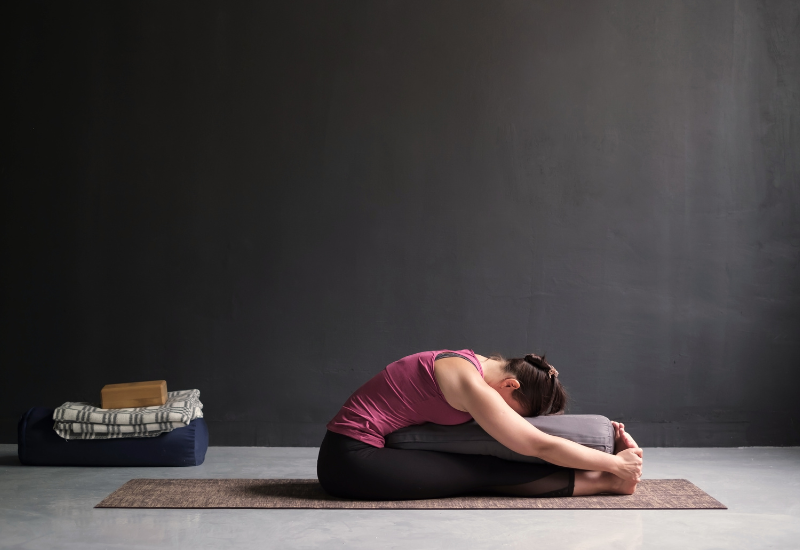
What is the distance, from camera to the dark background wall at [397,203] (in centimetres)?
396

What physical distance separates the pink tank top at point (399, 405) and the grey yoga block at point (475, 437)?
0.03 meters

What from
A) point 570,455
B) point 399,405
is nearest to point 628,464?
point 570,455

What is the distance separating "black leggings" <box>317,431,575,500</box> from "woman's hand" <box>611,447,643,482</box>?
169mm

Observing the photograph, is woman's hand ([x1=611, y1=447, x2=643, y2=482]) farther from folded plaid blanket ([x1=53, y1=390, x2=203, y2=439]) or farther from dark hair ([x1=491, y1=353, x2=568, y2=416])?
folded plaid blanket ([x1=53, y1=390, x2=203, y2=439])

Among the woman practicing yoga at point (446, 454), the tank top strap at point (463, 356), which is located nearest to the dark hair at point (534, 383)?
the woman practicing yoga at point (446, 454)

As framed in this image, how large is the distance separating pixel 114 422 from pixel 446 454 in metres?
1.64

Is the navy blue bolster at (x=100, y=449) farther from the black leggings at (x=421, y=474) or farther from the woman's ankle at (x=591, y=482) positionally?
the woman's ankle at (x=591, y=482)

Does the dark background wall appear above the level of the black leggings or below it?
above

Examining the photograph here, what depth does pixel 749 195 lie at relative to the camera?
4.00 metres

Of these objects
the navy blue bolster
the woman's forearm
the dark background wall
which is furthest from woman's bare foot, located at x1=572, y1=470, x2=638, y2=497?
the navy blue bolster

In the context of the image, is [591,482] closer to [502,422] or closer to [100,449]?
[502,422]

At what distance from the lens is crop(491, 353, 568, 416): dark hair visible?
260 centimetres

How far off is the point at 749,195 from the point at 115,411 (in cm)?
343

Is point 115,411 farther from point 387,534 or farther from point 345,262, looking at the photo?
point 387,534
